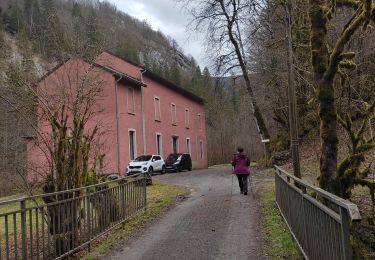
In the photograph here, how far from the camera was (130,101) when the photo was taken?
3578 cm

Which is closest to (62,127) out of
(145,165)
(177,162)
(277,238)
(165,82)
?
(277,238)

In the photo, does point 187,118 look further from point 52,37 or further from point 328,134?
point 328,134

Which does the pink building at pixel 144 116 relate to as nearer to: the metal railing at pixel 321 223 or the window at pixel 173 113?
the window at pixel 173 113

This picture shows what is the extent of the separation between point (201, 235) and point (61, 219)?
121 inches

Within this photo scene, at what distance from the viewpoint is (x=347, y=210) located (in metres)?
3.76

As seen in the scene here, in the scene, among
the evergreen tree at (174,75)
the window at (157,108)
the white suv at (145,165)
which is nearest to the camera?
the white suv at (145,165)

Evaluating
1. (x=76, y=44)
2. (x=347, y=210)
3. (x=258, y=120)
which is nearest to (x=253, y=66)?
(x=258, y=120)

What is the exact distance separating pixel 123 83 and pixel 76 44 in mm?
23538

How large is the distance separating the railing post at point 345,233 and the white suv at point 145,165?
27170 millimetres

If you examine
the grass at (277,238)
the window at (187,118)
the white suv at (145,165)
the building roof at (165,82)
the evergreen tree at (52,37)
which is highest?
the building roof at (165,82)

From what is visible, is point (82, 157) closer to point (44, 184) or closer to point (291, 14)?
point (44, 184)

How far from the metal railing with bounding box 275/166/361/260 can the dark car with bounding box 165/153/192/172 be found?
28.5 metres

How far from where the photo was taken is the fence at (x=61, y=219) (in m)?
6.01

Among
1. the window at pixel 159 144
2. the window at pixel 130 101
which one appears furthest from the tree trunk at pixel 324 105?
the window at pixel 159 144
